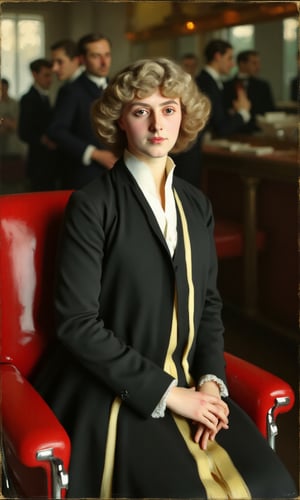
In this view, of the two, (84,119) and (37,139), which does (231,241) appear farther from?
(37,139)

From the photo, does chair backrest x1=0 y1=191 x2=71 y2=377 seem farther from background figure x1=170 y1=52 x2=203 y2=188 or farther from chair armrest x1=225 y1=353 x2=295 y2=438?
background figure x1=170 y1=52 x2=203 y2=188

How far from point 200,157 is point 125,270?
3198 mm

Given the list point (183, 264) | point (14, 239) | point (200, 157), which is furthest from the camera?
point (200, 157)

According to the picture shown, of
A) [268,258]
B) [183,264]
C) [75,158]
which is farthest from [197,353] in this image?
[268,258]

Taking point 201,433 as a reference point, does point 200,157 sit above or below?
above

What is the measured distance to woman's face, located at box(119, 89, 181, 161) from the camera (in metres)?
1.68

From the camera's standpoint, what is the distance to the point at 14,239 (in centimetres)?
189

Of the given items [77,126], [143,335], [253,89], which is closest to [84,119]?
[77,126]

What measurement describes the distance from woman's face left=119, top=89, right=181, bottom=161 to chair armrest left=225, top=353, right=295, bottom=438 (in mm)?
556

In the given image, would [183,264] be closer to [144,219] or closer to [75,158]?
[144,219]

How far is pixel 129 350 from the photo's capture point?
1676mm

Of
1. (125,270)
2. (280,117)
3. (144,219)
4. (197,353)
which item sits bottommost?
(197,353)

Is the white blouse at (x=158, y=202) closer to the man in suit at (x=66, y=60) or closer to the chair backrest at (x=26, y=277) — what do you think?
the chair backrest at (x=26, y=277)

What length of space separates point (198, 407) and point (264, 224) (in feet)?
9.47
